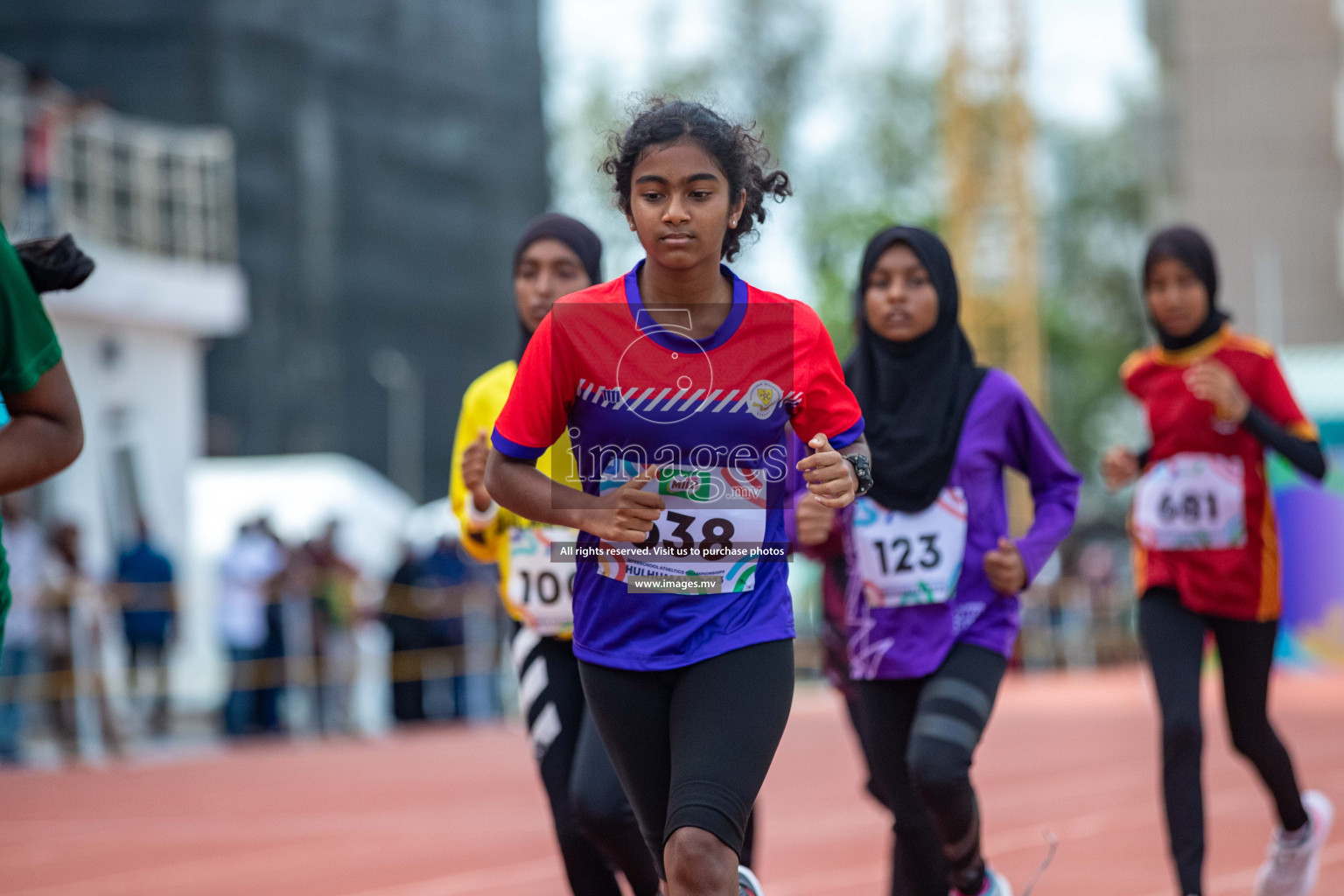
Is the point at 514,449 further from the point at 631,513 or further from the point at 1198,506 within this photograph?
the point at 1198,506

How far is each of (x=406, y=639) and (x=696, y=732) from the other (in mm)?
15040

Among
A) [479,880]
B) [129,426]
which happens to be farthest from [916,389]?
[129,426]

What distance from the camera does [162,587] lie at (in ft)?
52.0

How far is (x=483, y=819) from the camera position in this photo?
33.2 ft

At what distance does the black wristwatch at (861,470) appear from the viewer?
387cm

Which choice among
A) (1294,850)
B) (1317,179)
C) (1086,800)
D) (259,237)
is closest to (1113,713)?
(1086,800)

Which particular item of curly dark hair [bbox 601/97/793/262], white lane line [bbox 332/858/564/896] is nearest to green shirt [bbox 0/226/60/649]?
curly dark hair [bbox 601/97/793/262]

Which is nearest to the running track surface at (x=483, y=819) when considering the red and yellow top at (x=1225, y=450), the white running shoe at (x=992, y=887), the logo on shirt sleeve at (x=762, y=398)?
the red and yellow top at (x=1225, y=450)

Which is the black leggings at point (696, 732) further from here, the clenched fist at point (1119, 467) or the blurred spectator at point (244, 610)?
the blurred spectator at point (244, 610)

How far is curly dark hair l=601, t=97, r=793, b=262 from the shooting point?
12.7ft

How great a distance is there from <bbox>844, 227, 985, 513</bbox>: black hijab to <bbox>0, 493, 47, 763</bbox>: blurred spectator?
34.2 ft

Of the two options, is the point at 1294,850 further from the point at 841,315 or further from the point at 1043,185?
the point at 1043,185

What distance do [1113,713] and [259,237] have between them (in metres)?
26.3

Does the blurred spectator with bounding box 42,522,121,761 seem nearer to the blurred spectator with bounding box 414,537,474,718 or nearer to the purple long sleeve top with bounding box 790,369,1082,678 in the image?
the blurred spectator with bounding box 414,537,474,718
